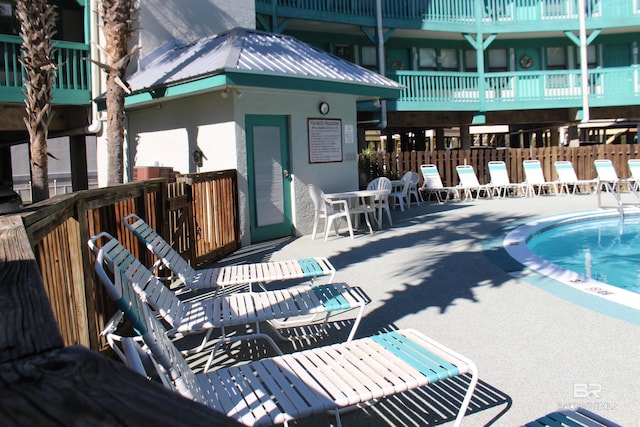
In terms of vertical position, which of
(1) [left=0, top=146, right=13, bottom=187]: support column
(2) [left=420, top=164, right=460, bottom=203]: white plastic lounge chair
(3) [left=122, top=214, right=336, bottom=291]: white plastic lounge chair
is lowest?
(3) [left=122, top=214, right=336, bottom=291]: white plastic lounge chair

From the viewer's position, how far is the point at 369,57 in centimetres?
2128

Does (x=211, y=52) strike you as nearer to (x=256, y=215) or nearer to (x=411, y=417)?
(x=256, y=215)

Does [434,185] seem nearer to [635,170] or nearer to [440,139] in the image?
[635,170]

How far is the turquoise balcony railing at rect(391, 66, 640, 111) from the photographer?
19.2 metres

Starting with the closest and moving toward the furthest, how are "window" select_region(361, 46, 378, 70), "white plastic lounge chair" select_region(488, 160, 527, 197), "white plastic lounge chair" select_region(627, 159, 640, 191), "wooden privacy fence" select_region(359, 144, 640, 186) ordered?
"white plastic lounge chair" select_region(627, 159, 640, 191)
"white plastic lounge chair" select_region(488, 160, 527, 197)
"wooden privacy fence" select_region(359, 144, 640, 186)
"window" select_region(361, 46, 378, 70)

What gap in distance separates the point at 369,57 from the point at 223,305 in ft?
61.2

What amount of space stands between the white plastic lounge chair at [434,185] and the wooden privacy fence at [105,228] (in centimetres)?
847

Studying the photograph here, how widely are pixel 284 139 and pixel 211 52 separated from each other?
2300 mm

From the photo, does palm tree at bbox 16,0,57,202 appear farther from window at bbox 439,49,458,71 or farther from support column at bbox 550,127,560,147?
support column at bbox 550,127,560,147

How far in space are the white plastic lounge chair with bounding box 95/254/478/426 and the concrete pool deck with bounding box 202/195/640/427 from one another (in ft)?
1.38

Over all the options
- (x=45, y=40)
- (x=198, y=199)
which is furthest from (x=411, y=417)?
(x=45, y=40)

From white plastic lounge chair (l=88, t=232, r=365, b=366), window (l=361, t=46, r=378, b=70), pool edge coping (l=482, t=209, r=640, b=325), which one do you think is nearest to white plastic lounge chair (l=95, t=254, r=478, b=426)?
white plastic lounge chair (l=88, t=232, r=365, b=366)

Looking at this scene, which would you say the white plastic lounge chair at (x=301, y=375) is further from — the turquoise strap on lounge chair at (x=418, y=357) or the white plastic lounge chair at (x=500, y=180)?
the white plastic lounge chair at (x=500, y=180)

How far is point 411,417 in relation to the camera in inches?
127
